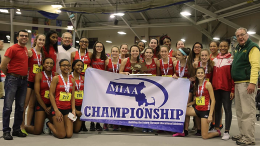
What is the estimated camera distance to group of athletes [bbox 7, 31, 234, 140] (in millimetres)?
3742

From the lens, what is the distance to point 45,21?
742 inches

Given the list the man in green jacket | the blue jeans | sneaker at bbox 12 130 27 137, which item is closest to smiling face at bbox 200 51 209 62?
the man in green jacket

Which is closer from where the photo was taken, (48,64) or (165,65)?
(48,64)

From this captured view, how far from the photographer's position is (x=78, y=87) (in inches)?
161

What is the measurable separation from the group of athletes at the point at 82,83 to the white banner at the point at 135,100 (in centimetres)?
15

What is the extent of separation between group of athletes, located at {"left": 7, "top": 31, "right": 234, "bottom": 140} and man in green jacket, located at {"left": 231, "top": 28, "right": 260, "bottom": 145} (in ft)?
0.94

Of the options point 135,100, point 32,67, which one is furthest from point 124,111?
point 32,67

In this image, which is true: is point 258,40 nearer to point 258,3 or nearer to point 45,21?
point 258,3

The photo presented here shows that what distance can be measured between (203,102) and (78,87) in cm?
219

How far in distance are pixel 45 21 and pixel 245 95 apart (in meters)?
18.2

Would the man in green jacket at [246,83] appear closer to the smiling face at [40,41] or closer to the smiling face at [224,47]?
the smiling face at [224,47]

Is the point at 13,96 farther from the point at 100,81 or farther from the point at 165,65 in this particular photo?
the point at 165,65

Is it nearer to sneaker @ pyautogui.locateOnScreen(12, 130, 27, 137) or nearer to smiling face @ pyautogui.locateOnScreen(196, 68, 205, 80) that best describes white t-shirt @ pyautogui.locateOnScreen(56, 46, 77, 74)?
sneaker @ pyautogui.locateOnScreen(12, 130, 27, 137)

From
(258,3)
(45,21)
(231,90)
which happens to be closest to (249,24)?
(258,3)
